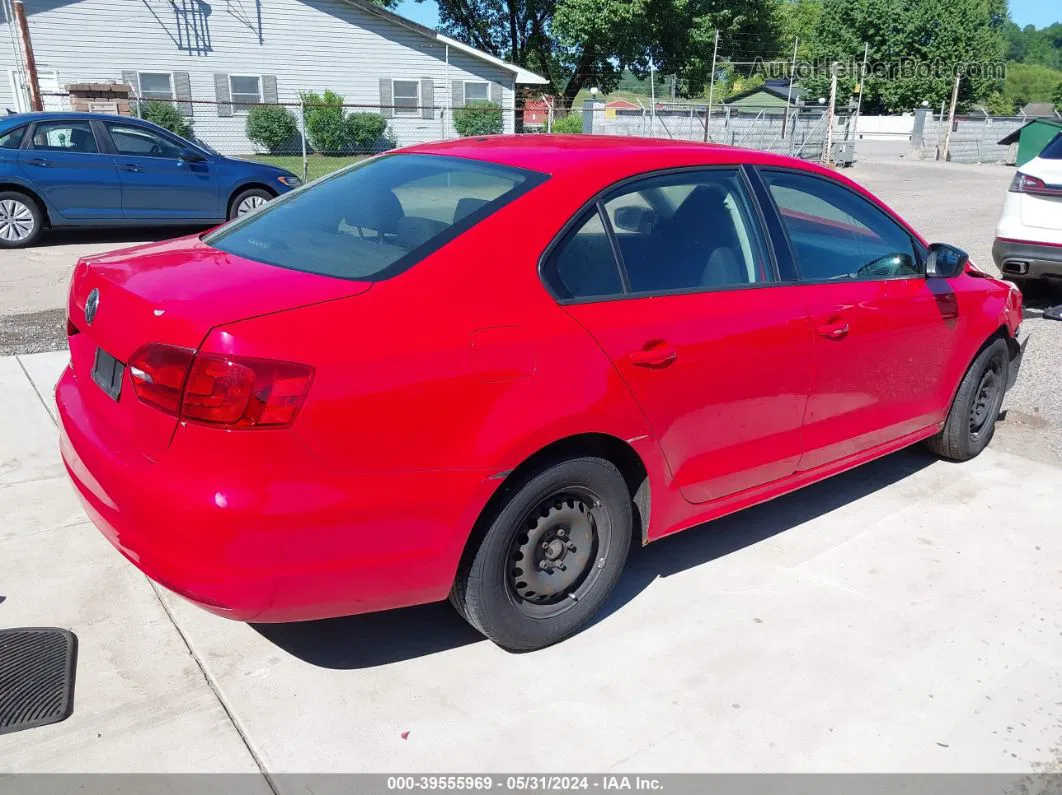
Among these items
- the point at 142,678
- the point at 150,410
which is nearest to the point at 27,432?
the point at 142,678

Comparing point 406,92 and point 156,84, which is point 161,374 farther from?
point 406,92

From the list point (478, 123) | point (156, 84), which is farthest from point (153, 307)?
point (156, 84)

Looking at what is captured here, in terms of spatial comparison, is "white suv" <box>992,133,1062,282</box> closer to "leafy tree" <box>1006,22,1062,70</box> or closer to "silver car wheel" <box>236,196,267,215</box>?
"silver car wheel" <box>236,196,267,215</box>

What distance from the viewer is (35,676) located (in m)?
3.02

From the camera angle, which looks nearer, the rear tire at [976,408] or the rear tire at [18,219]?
the rear tire at [976,408]

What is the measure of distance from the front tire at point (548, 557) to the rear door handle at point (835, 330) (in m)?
1.15

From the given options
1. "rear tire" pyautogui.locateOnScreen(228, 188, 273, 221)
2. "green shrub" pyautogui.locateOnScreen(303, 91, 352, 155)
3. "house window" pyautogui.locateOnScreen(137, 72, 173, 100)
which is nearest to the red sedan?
"rear tire" pyautogui.locateOnScreen(228, 188, 273, 221)

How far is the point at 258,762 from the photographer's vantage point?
2695 mm

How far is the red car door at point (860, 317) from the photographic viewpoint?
386 centimetres

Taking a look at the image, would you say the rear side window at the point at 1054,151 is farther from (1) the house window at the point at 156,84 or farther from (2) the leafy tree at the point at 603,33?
(2) the leafy tree at the point at 603,33

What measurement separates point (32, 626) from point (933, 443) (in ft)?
14.3

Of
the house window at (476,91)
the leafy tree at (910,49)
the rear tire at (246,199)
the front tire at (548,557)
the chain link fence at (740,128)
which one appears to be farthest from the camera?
the leafy tree at (910,49)

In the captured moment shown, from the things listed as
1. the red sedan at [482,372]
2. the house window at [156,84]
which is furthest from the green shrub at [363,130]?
the red sedan at [482,372]

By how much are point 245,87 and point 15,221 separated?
714 inches
